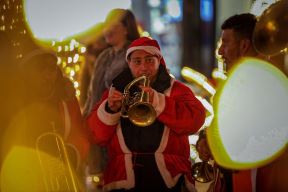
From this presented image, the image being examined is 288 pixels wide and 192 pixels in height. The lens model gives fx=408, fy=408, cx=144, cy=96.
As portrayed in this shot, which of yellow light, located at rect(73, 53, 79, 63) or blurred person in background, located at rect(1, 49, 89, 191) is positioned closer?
blurred person in background, located at rect(1, 49, 89, 191)

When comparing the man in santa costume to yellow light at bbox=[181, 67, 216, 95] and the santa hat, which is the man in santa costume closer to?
the santa hat

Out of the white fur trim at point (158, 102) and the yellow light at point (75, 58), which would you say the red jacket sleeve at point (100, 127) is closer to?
A: the white fur trim at point (158, 102)

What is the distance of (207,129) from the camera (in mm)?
4160

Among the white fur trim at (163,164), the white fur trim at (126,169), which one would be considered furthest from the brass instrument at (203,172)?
the white fur trim at (126,169)

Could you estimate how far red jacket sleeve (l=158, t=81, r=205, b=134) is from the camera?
11.6 ft

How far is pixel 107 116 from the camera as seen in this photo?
3.54 m

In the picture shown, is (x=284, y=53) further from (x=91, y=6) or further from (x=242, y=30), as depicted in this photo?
(x=91, y=6)

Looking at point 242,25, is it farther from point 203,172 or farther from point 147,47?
point 203,172

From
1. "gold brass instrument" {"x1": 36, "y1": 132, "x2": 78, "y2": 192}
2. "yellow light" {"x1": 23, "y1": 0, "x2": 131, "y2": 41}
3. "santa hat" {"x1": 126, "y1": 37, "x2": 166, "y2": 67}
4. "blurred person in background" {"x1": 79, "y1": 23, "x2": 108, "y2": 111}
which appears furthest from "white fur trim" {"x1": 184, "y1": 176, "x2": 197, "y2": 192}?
"yellow light" {"x1": 23, "y1": 0, "x2": 131, "y2": 41}

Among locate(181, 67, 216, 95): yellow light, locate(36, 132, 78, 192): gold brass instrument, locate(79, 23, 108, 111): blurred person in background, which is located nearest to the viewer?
locate(36, 132, 78, 192): gold brass instrument

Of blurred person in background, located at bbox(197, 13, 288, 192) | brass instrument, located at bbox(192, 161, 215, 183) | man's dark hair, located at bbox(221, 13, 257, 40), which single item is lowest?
brass instrument, located at bbox(192, 161, 215, 183)

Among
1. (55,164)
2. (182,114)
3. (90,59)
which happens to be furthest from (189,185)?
(90,59)

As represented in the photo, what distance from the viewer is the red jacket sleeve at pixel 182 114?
11.6 ft

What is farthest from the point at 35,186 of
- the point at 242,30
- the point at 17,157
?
the point at 242,30
